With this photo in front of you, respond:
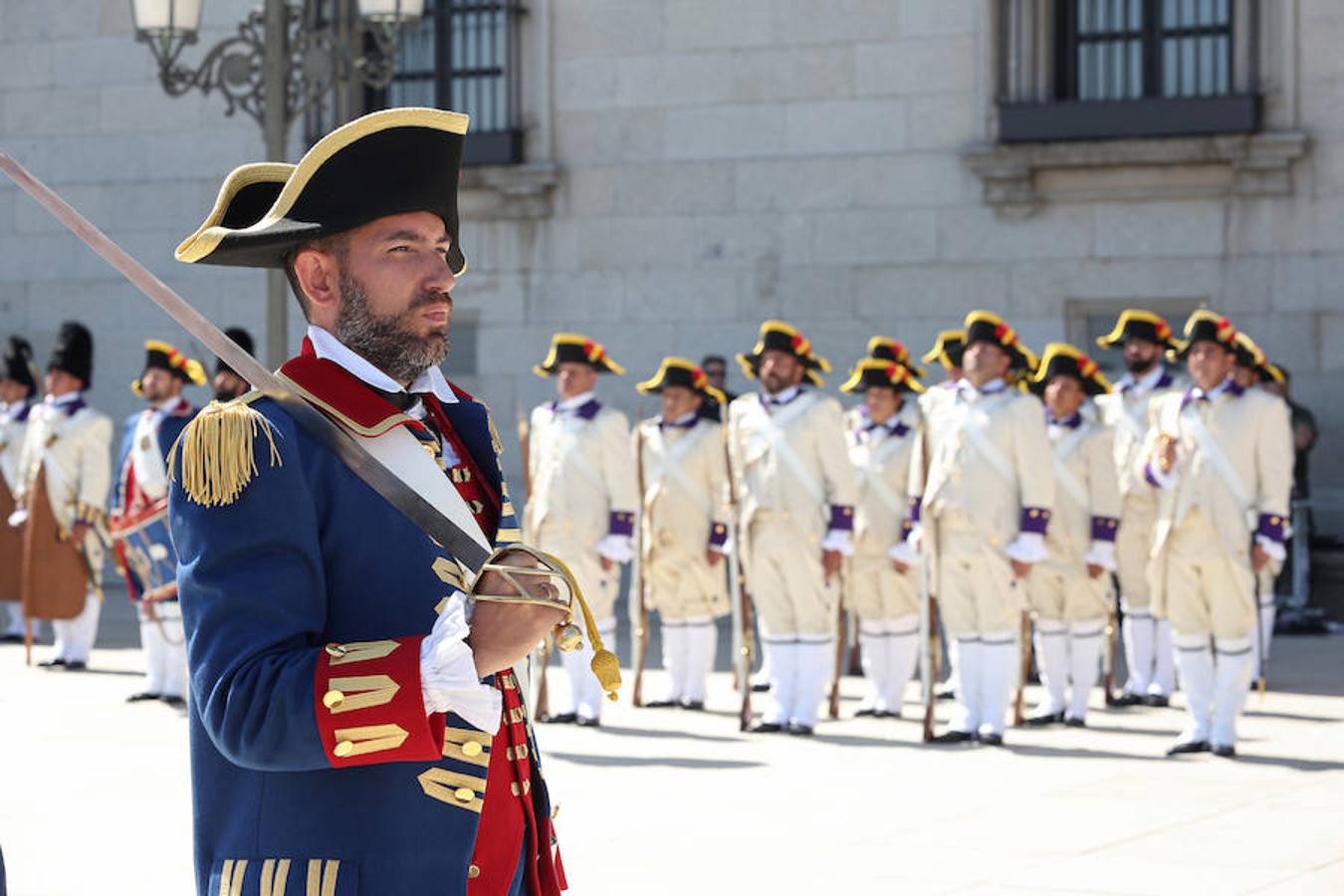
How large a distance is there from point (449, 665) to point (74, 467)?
1284cm

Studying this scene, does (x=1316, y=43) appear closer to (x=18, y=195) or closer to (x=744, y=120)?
(x=744, y=120)

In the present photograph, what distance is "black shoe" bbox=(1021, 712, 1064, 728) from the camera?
12695 mm

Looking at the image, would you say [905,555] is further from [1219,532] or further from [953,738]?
[1219,532]

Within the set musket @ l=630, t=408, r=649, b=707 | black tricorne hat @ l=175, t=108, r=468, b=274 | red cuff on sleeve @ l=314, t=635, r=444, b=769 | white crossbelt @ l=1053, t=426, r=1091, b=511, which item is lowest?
musket @ l=630, t=408, r=649, b=707

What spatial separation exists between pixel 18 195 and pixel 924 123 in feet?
27.4

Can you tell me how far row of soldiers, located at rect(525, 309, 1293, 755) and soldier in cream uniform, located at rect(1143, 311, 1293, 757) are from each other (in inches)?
0.4

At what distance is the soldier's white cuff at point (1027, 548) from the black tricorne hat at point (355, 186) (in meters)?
8.45

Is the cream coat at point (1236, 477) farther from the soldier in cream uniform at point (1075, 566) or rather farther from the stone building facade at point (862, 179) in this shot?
the stone building facade at point (862, 179)

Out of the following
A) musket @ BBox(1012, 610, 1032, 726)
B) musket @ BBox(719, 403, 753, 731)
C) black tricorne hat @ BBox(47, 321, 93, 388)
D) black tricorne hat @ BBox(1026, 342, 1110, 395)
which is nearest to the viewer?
musket @ BBox(719, 403, 753, 731)

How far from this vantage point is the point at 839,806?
953cm

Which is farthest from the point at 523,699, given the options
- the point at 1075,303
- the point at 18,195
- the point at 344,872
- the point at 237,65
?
the point at 18,195

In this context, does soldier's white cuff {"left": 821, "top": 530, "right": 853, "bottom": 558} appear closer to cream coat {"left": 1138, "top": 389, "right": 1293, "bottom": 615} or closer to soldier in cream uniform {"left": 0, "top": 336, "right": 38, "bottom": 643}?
cream coat {"left": 1138, "top": 389, "right": 1293, "bottom": 615}

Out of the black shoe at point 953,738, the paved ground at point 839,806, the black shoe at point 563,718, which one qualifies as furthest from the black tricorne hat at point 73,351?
the black shoe at point 953,738

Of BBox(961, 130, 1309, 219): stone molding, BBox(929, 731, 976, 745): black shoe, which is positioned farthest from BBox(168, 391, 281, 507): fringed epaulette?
BBox(961, 130, 1309, 219): stone molding
